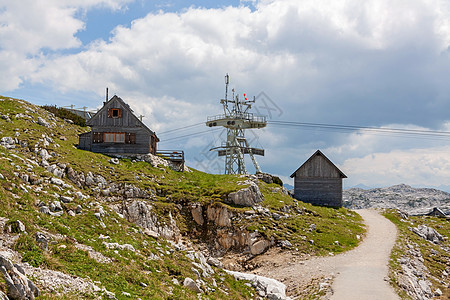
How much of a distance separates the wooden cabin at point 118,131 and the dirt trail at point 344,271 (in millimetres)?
27137

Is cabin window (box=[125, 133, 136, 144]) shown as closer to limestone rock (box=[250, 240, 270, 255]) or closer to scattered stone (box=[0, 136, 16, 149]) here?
scattered stone (box=[0, 136, 16, 149])

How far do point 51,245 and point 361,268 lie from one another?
2454cm

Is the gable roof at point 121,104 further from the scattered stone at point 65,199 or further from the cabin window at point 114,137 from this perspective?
the scattered stone at point 65,199

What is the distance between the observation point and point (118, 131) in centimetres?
5338

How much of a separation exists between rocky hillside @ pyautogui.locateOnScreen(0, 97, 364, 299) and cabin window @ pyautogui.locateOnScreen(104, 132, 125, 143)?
13.1 ft

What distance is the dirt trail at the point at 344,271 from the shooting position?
2436cm

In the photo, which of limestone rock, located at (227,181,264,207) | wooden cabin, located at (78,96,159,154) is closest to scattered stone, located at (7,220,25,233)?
limestone rock, located at (227,181,264,207)

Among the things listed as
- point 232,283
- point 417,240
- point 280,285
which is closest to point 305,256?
point 280,285

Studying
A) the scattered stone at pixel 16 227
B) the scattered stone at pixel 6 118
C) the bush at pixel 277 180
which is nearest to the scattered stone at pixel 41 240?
the scattered stone at pixel 16 227

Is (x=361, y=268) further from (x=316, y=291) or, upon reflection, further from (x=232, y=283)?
(x=232, y=283)

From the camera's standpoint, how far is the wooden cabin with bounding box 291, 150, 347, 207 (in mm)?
62125

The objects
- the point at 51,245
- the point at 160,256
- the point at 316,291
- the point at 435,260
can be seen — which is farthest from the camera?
the point at 435,260

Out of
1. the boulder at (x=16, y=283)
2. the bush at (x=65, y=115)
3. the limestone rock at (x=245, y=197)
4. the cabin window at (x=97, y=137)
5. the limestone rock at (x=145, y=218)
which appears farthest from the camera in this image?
the bush at (x=65, y=115)

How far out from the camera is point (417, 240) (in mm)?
43844
